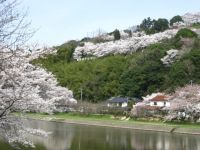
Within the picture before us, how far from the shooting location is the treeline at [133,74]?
50281 millimetres

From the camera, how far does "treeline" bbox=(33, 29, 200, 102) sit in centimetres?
5028

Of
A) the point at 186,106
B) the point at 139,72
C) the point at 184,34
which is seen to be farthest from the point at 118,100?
the point at 184,34

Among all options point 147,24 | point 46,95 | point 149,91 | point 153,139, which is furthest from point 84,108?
point 147,24

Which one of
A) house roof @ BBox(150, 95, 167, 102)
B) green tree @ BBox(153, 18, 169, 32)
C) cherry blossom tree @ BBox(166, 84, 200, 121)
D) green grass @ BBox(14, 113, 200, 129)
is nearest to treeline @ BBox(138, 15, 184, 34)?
green tree @ BBox(153, 18, 169, 32)

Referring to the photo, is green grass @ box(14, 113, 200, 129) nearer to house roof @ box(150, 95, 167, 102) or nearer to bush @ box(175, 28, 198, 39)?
house roof @ box(150, 95, 167, 102)

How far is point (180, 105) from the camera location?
3944 centimetres

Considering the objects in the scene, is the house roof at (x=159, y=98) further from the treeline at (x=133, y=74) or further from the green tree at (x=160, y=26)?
the green tree at (x=160, y=26)

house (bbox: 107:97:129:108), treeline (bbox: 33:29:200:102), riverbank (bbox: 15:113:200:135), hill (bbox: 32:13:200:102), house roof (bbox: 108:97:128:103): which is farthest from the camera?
house roof (bbox: 108:97:128:103)

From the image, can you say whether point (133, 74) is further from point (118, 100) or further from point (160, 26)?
point (160, 26)

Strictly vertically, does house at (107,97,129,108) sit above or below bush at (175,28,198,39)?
below

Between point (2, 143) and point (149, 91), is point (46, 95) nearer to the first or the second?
point (2, 143)

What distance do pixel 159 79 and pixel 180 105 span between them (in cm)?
1394

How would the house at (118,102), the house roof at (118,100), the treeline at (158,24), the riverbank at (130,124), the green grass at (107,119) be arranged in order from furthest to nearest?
the treeline at (158,24) < the house roof at (118,100) < the house at (118,102) < the green grass at (107,119) < the riverbank at (130,124)

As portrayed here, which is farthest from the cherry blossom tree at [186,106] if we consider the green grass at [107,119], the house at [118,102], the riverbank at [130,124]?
the house at [118,102]
